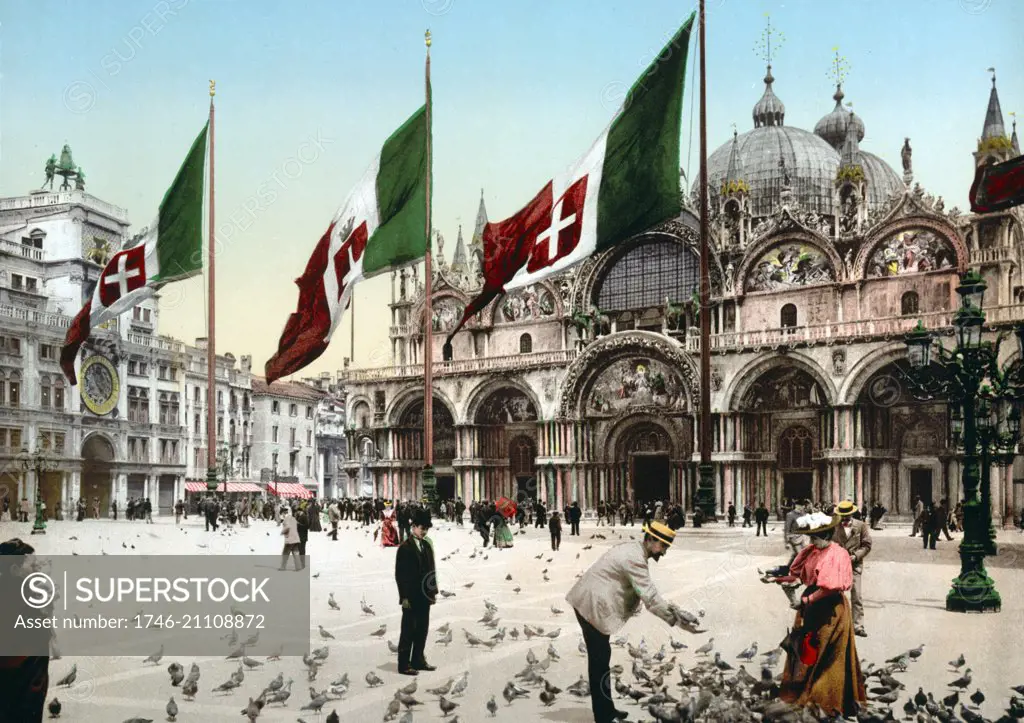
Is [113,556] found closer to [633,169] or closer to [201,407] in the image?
[633,169]

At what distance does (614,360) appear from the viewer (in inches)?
1802

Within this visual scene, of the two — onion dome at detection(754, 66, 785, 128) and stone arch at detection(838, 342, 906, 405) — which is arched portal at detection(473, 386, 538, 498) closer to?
stone arch at detection(838, 342, 906, 405)

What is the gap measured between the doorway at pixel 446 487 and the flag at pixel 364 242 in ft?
109

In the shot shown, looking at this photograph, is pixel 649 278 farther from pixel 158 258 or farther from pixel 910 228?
pixel 158 258

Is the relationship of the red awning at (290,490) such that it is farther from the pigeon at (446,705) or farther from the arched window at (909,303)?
the pigeon at (446,705)

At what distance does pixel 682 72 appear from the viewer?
1188cm

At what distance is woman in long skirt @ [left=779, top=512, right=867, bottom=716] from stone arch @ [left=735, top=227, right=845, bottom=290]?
35.3 m

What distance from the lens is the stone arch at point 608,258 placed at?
4597 centimetres

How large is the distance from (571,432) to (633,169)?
3503 centimetres

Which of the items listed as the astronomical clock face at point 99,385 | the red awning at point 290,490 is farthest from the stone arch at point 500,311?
the red awning at point 290,490

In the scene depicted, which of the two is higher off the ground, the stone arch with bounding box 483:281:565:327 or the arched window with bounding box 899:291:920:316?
the stone arch with bounding box 483:281:565:327

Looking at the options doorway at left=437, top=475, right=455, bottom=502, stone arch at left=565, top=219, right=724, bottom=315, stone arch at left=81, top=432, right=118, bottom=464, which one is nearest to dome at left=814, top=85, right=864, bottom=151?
stone arch at left=565, top=219, right=724, bottom=315

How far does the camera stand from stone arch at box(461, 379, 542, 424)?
158 feet

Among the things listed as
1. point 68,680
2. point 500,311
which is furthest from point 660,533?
point 500,311
